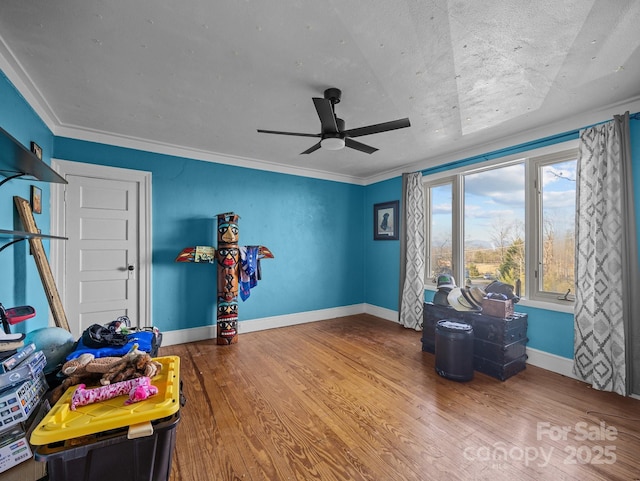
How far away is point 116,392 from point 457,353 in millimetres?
2659

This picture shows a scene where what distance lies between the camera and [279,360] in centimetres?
316

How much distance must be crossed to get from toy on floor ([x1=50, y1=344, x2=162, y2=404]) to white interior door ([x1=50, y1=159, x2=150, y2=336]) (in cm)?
249

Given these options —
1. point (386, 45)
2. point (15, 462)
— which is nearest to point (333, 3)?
point (386, 45)

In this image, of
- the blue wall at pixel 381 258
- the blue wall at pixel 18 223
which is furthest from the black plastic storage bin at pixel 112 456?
the blue wall at pixel 381 258

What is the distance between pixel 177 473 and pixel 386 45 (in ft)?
9.18

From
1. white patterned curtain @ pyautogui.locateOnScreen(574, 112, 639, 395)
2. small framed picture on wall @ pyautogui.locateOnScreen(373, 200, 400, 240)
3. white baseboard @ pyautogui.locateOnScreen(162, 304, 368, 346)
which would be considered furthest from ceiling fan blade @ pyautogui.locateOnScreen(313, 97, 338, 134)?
white baseboard @ pyautogui.locateOnScreen(162, 304, 368, 346)

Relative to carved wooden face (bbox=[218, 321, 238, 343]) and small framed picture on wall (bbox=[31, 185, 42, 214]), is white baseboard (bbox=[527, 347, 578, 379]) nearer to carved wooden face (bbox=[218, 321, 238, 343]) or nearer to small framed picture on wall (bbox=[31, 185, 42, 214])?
carved wooden face (bbox=[218, 321, 238, 343])

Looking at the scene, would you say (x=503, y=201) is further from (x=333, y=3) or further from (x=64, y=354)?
(x=64, y=354)

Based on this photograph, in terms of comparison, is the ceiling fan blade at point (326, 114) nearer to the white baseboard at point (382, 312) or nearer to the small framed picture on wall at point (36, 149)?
the small framed picture on wall at point (36, 149)

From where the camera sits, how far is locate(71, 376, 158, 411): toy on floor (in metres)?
0.98

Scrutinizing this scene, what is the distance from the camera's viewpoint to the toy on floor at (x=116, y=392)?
3.22 feet

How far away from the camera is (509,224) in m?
3.44

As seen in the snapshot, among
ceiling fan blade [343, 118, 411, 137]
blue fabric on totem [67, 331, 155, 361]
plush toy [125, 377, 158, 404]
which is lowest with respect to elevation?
blue fabric on totem [67, 331, 155, 361]

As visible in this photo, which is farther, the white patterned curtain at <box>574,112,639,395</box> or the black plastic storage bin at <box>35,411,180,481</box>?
the white patterned curtain at <box>574,112,639,395</box>
